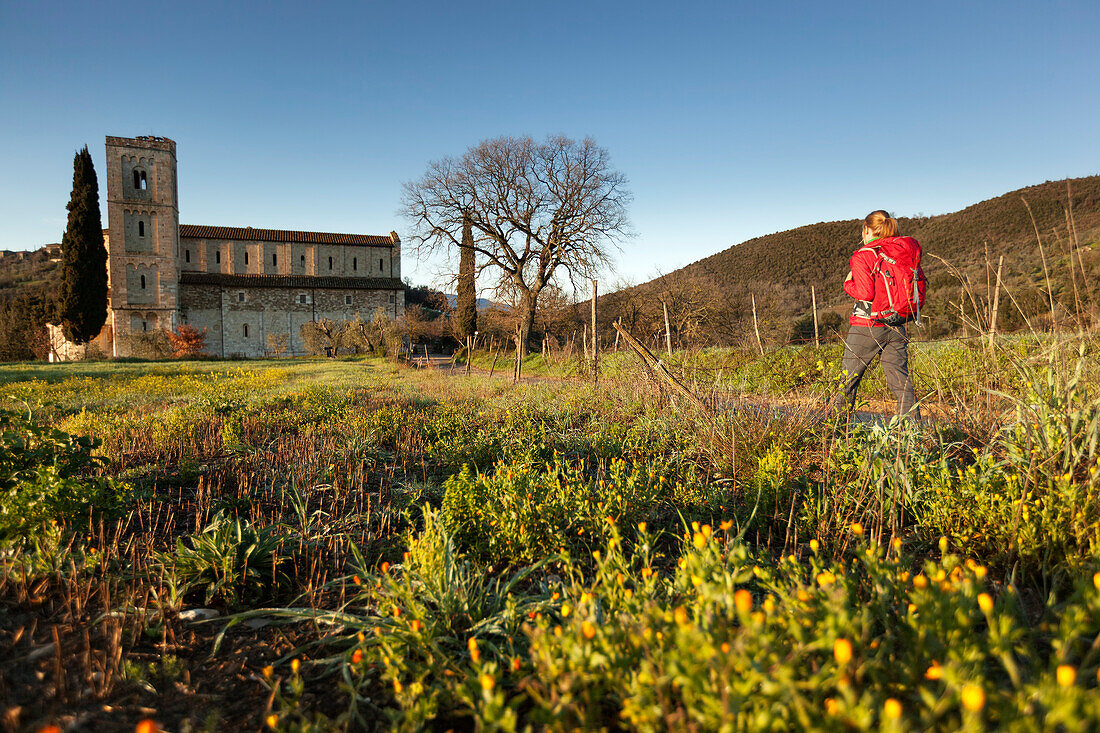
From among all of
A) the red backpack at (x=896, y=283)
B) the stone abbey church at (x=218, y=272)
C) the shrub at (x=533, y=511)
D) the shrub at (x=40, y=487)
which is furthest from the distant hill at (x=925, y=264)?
the stone abbey church at (x=218, y=272)

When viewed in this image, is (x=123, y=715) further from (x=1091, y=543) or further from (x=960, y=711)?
(x=1091, y=543)

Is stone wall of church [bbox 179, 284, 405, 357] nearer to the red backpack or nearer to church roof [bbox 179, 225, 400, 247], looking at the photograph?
church roof [bbox 179, 225, 400, 247]

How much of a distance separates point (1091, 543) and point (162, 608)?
3.52 meters

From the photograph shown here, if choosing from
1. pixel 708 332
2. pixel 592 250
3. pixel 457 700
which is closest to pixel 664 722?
pixel 457 700

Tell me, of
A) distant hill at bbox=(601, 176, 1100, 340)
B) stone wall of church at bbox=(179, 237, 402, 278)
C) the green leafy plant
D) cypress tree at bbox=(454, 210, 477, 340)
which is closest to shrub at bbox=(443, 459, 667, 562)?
the green leafy plant

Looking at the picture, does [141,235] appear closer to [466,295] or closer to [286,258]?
[286,258]

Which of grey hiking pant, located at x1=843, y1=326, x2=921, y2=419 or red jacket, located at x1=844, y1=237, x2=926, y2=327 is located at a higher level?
red jacket, located at x1=844, y1=237, x2=926, y2=327

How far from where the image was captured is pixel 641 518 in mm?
2873

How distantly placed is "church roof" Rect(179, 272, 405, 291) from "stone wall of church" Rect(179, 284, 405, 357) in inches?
12.9

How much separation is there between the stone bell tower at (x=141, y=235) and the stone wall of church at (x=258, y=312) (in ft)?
4.96

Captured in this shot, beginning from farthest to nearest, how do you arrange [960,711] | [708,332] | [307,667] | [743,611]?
[708,332], [307,667], [960,711], [743,611]

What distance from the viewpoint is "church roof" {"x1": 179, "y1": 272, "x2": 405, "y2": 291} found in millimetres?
37719

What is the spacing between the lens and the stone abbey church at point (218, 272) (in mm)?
35344

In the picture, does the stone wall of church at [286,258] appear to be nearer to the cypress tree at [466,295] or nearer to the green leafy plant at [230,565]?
the cypress tree at [466,295]
